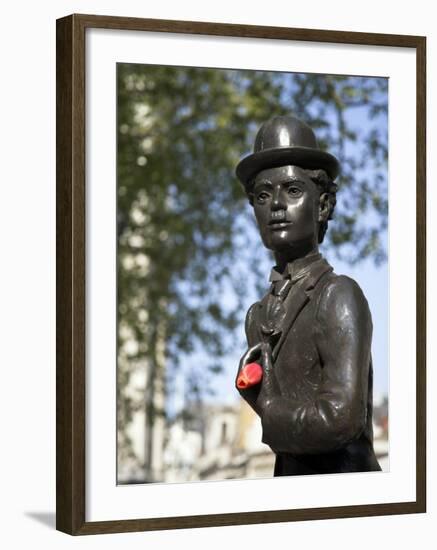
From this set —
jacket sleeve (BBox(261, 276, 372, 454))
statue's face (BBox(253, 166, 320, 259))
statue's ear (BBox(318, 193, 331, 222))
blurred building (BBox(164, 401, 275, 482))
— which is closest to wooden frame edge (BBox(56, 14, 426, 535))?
jacket sleeve (BBox(261, 276, 372, 454))

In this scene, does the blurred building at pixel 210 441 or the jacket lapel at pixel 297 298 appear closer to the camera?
the jacket lapel at pixel 297 298

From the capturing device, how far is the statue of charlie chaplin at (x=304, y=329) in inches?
169

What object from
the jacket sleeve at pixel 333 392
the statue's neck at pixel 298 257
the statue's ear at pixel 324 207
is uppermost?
the statue's ear at pixel 324 207

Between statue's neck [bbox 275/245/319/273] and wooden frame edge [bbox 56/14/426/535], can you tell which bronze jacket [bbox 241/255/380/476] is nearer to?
statue's neck [bbox 275/245/319/273]

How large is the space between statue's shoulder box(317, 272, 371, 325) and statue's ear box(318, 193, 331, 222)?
0.74 feet

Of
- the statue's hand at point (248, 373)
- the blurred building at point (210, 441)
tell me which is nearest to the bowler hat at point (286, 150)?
the statue's hand at point (248, 373)

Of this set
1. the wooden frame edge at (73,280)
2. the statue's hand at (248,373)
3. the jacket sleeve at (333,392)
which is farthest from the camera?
the statue's hand at (248,373)

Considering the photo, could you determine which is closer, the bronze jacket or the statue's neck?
the bronze jacket

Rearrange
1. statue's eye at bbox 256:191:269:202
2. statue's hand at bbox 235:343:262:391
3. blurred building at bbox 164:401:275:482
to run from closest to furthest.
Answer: statue's hand at bbox 235:343:262:391
statue's eye at bbox 256:191:269:202
blurred building at bbox 164:401:275:482

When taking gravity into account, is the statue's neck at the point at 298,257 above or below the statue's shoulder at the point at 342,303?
above

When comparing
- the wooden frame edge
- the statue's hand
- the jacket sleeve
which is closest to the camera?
the wooden frame edge

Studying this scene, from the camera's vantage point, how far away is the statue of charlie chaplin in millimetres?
4289

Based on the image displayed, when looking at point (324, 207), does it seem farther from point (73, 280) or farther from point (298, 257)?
point (73, 280)

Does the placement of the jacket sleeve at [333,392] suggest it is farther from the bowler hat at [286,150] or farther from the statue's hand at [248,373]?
the bowler hat at [286,150]
